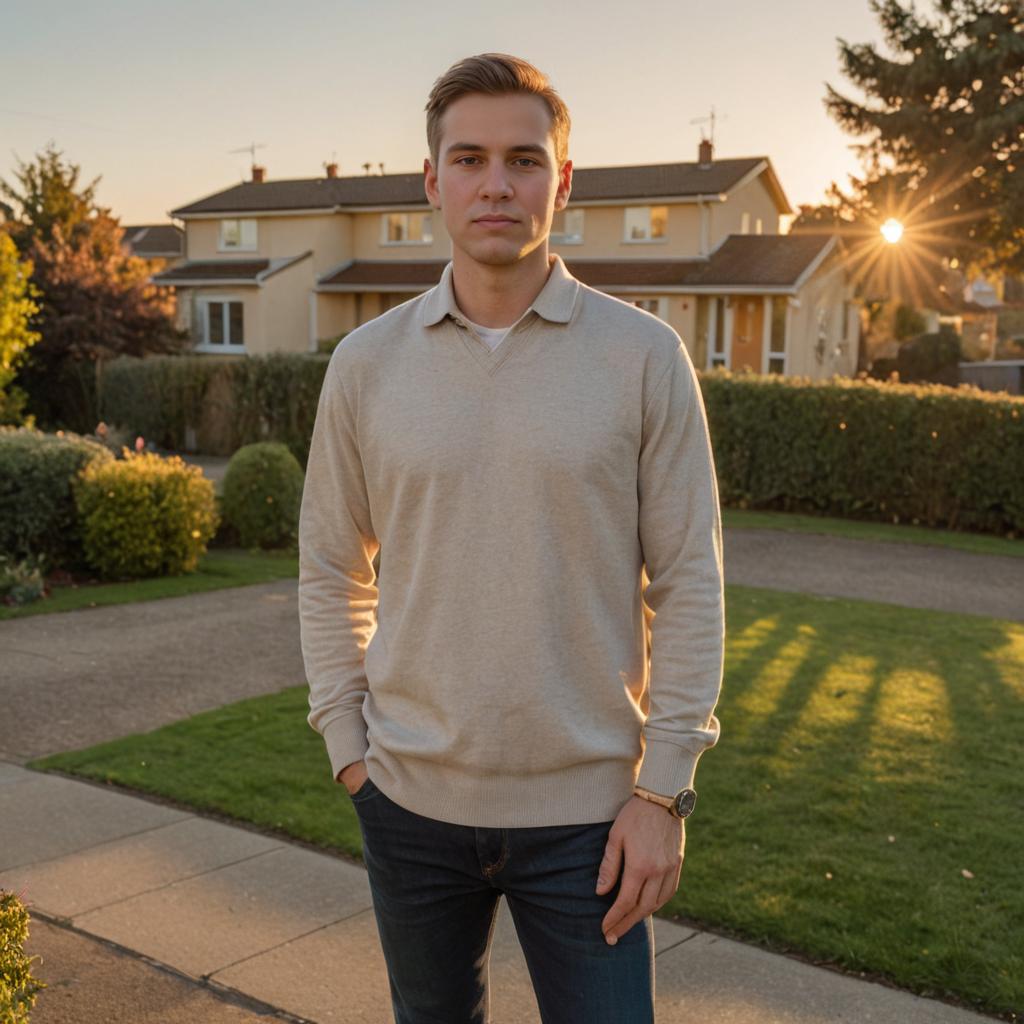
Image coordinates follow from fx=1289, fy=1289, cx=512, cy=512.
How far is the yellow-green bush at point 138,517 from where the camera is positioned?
36.3 feet

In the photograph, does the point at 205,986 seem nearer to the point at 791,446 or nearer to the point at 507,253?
the point at 507,253

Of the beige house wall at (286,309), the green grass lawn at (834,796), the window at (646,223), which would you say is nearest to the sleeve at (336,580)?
the green grass lawn at (834,796)

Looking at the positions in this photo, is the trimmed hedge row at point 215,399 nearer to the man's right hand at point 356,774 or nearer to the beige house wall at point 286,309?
the beige house wall at point 286,309

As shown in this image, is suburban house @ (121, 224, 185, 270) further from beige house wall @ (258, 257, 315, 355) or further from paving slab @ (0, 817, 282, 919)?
paving slab @ (0, 817, 282, 919)

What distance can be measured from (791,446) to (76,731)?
11840 millimetres

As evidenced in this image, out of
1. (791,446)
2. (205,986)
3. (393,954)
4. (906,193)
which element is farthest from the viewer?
(906,193)

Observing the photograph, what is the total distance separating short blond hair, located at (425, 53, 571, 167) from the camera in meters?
2.17

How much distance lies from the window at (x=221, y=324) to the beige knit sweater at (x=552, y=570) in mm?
36419

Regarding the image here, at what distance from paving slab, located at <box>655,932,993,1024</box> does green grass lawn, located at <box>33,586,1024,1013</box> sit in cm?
15

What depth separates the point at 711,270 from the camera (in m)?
33.5

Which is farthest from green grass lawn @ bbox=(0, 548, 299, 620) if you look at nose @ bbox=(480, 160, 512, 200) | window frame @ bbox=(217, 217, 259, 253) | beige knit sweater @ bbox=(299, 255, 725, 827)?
window frame @ bbox=(217, 217, 259, 253)

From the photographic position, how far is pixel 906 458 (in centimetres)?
1570

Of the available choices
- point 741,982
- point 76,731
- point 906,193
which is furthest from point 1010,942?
point 906,193

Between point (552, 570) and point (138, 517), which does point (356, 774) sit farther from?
point (138, 517)
